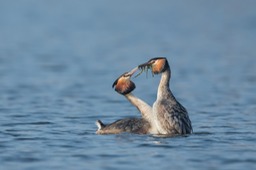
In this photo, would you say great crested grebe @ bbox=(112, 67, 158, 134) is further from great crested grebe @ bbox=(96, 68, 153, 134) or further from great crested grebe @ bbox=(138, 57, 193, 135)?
great crested grebe @ bbox=(138, 57, 193, 135)

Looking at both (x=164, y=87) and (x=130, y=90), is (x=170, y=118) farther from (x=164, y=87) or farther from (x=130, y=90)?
(x=130, y=90)

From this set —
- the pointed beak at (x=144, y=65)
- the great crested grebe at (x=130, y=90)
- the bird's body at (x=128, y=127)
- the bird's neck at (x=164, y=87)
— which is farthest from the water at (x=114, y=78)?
the pointed beak at (x=144, y=65)

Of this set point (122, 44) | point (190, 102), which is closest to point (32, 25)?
point (122, 44)

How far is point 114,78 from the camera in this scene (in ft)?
70.8

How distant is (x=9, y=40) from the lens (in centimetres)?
3053

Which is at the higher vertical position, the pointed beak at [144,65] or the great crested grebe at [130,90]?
the pointed beak at [144,65]

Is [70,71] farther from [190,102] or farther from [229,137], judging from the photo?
[229,137]

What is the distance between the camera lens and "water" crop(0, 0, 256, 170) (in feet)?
39.0

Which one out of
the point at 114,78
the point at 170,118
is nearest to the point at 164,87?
the point at 170,118

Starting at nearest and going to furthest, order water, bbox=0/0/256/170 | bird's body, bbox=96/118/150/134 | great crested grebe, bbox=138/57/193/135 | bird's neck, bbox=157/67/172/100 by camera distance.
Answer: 1. water, bbox=0/0/256/170
2. great crested grebe, bbox=138/57/193/135
3. bird's body, bbox=96/118/150/134
4. bird's neck, bbox=157/67/172/100

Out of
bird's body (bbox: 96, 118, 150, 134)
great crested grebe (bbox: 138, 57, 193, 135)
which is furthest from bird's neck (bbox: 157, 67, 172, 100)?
bird's body (bbox: 96, 118, 150, 134)

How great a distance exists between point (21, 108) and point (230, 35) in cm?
1577

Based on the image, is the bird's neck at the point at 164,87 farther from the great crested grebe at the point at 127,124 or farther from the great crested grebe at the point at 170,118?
the great crested grebe at the point at 127,124

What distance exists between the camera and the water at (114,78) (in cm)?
1190
